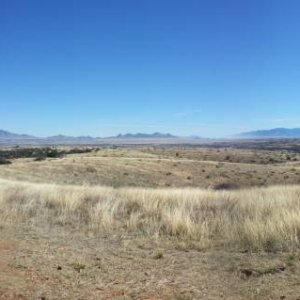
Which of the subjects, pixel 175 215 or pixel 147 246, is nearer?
pixel 147 246

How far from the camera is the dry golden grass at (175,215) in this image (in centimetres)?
1007

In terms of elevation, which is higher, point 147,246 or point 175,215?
point 175,215

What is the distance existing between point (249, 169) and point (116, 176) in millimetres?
17641

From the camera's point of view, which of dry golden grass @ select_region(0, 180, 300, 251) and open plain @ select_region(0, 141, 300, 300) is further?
dry golden grass @ select_region(0, 180, 300, 251)

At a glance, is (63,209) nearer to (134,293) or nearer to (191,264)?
(191,264)

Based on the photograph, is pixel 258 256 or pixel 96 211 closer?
pixel 258 256

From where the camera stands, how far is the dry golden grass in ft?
33.0

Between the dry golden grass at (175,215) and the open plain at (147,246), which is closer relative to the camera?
the open plain at (147,246)

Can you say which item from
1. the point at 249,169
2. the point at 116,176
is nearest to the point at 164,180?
the point at 116,176

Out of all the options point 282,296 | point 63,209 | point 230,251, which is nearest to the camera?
point 282,296

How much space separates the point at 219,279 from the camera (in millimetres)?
7762

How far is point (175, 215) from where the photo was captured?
1213 cm

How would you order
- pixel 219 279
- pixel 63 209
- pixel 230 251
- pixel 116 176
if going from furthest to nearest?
pixel 116 176, pixel 63 209, pixel 230 251, pixel 219 279

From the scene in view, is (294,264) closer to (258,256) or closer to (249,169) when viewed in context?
(258,256)
